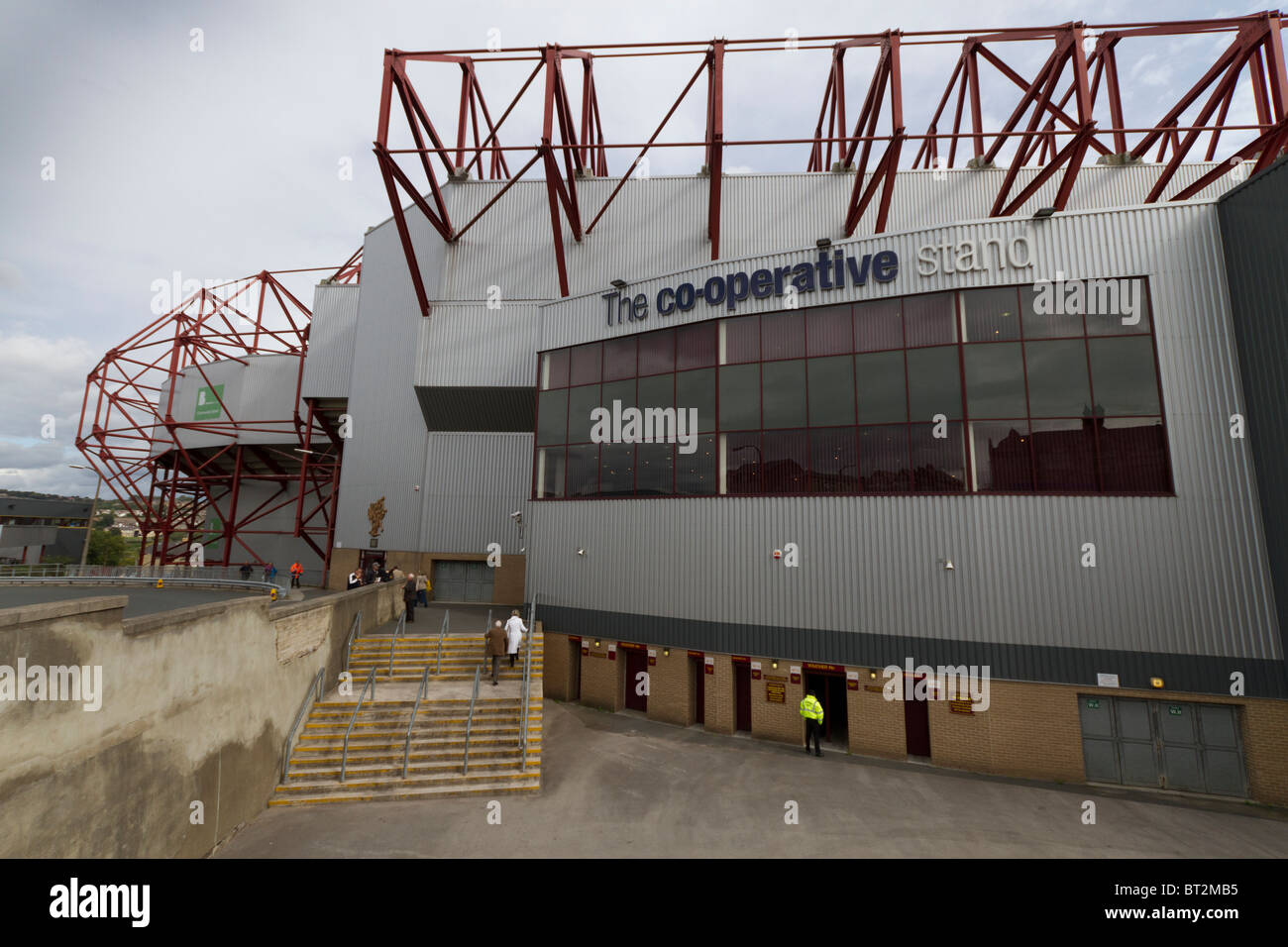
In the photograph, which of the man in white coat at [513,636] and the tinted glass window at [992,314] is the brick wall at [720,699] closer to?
the man in white coat at [513,636]

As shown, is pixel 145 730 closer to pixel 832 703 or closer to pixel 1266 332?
pixel 832 703

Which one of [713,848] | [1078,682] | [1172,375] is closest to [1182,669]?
[1078,682]

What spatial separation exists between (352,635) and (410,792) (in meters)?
A: 5.87

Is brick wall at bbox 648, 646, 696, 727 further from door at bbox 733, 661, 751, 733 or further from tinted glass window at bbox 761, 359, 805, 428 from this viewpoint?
tinted glass window at bbox 761, 359, 805, 428

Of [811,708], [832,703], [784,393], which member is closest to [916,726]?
[832,703]

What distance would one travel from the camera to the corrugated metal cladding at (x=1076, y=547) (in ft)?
41.8

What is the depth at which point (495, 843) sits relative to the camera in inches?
376

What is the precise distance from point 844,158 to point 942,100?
23.5 ft

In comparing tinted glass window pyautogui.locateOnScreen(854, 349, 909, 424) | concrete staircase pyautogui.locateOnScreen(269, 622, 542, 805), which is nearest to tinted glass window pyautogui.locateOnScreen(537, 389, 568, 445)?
concrete staircase pyautogui.locateOnScreen(269, 622, 542, 805)

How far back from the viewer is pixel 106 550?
75875mm

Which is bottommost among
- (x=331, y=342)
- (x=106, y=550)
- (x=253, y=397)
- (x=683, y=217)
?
(x=106, y=550)

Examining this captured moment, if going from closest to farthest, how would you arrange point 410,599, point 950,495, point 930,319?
point 950,495, point 930,319, point 410,599

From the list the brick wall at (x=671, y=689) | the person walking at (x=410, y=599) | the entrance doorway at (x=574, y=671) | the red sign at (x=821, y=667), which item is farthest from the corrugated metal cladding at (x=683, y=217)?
the red sign at (x=821, y=667)
